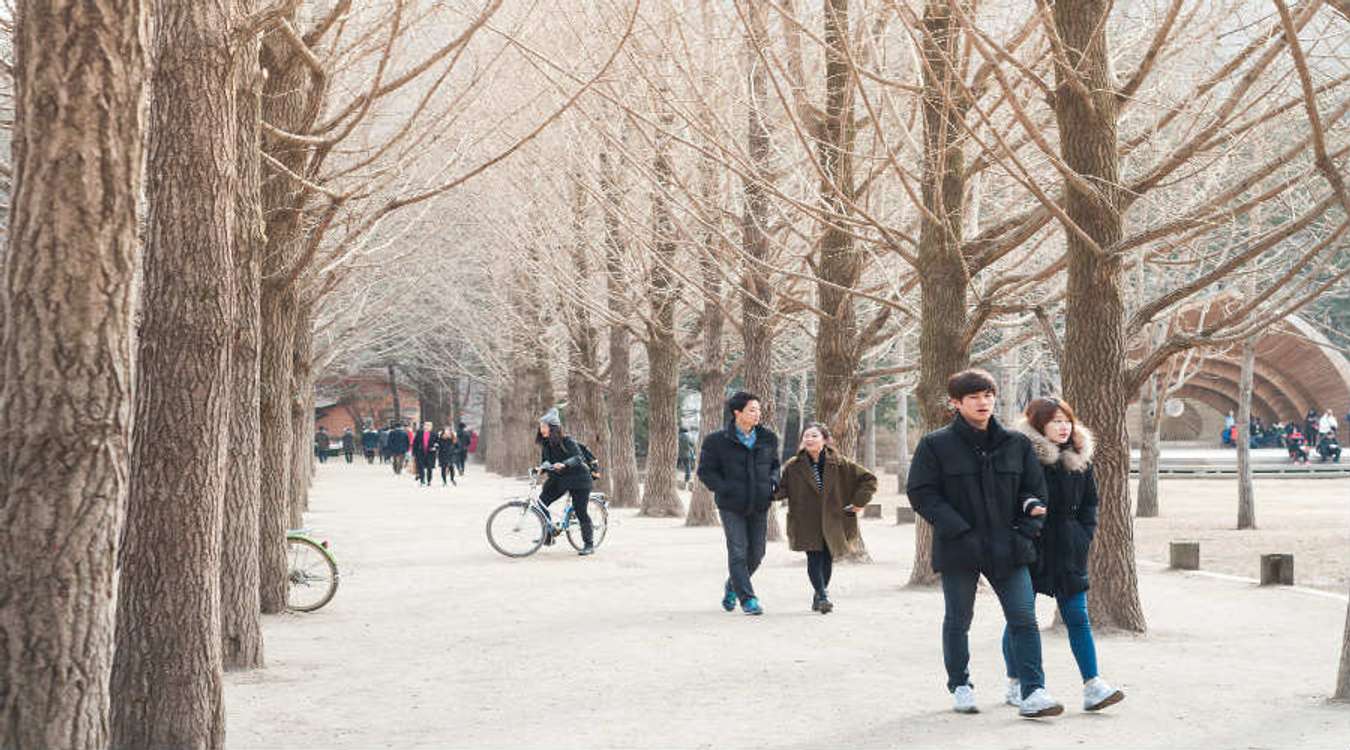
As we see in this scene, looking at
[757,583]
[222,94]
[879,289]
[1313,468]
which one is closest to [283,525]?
[757,583]

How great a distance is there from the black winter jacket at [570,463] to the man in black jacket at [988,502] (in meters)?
10.4

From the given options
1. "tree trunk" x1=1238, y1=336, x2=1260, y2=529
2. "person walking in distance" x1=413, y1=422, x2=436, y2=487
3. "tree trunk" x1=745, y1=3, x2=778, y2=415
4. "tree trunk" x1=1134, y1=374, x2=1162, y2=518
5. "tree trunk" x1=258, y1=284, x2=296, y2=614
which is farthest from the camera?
"person walking in distance" x1=413, y1=422, x2=436, y2=487

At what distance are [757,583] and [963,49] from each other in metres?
5.36

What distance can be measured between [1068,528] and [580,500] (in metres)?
10.7

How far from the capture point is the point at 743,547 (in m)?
11.8

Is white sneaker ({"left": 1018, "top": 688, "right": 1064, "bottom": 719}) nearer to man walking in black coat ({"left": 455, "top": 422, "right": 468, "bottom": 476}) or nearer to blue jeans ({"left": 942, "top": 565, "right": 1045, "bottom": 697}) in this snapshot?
blue jeans ({"left": 942, "top": 565, "right": 1045, "bottom": 697})

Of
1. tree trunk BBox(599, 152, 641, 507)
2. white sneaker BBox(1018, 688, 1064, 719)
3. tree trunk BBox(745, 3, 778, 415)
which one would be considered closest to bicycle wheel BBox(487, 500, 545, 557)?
tree trunk BBox(745, 3, 778, 415)

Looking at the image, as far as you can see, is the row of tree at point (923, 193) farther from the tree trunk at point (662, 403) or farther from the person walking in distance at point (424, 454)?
the person walking in distance at point (424, 454)

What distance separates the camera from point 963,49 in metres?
11.5

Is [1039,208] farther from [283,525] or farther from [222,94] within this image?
[222,94]

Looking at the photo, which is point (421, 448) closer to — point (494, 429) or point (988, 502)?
point (494, 429)

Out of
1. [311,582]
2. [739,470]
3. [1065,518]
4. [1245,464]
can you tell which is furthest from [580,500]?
[1065,518]

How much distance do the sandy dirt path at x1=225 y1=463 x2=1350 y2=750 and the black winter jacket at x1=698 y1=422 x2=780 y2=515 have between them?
0.86 meters

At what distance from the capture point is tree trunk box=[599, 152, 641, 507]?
24234 mm
